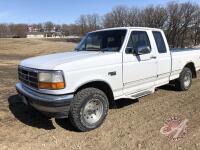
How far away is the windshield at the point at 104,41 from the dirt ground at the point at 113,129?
4.93ft

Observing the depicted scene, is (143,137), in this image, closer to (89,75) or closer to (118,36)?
(89,75)

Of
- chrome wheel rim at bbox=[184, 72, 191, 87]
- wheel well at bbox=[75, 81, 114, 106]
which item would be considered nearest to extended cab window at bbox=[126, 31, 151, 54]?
wheel well at bbox=[75, 81, 114, 106]

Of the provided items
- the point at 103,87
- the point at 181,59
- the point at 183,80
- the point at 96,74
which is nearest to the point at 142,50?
the point at 103,87

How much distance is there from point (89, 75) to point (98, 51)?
1.18m

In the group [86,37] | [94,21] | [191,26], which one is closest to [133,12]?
[191,26]

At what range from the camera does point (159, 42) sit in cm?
739

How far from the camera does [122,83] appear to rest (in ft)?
19.9

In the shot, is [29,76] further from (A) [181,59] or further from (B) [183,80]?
(B) [183,80]

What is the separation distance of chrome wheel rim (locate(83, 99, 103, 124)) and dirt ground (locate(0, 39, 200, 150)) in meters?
0.23

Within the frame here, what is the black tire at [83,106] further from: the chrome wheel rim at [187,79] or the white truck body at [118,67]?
the chrome wheel rim at [187,79]

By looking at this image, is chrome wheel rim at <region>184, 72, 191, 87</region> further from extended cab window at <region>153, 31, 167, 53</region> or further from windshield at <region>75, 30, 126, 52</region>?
windshield at <region>75, 30, 126, 52</region>

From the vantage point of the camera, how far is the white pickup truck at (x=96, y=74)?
5035 mm

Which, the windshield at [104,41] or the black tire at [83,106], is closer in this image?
the black tire at [83,106]

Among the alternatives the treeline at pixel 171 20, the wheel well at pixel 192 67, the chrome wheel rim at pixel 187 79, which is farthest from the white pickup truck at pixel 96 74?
the treeline at pixel 171 20
